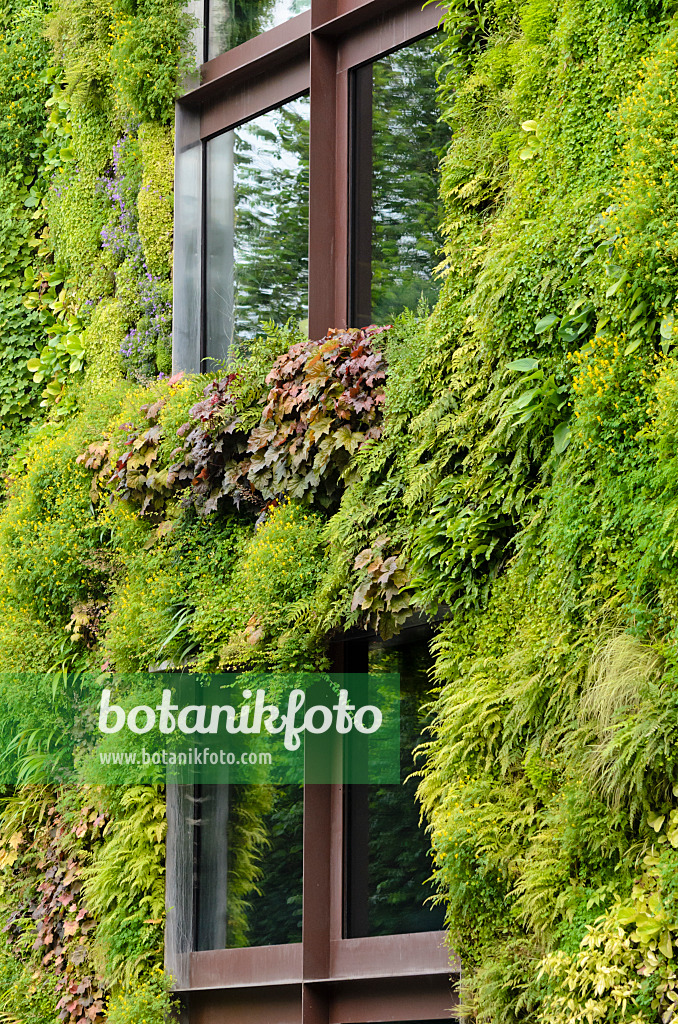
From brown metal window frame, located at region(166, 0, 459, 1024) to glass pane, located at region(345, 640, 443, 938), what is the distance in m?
0.08

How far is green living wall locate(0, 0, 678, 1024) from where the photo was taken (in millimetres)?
4980

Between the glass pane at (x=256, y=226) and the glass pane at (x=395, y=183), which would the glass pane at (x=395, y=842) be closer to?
the glass pane at (x=395, y=183)

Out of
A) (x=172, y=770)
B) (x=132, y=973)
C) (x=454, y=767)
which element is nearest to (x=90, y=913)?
(x=132, y=973)

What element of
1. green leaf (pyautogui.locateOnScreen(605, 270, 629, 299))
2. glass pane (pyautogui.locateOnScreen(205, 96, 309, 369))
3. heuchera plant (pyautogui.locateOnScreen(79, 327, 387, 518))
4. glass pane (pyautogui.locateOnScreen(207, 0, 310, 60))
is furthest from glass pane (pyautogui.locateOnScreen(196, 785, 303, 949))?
glass pane (pyautogui.locateOnScreen(207, 0, 310, 60))

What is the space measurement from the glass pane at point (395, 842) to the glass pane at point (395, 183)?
2160 millimetres

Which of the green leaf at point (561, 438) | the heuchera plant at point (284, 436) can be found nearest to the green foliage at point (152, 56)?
the heuchera plant at point (284, 436)

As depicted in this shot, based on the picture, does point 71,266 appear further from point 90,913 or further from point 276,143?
point 90,913

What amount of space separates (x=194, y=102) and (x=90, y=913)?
5.80 m

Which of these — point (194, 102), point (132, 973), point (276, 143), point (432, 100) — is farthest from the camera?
point (194, 102)

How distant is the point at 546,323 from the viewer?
555cm

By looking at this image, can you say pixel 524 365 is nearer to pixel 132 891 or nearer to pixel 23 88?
pixel 132 891

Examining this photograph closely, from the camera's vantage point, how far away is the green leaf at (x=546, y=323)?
5535 millimetres

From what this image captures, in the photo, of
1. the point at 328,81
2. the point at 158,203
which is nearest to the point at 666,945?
the point at 328,81

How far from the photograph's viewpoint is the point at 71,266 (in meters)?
10.9
